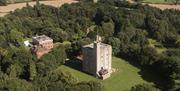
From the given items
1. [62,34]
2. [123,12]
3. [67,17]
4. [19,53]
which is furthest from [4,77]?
[123,12]

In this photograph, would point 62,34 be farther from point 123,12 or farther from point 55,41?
point 123,12

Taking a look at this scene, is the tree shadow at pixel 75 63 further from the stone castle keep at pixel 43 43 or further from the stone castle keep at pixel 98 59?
the stone castle keep at pixel 43 43

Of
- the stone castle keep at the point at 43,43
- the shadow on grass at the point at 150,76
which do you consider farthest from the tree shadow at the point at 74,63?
the shadow on grass at the point at 150,76

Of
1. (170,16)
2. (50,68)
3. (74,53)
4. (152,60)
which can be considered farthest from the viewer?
(170,16)

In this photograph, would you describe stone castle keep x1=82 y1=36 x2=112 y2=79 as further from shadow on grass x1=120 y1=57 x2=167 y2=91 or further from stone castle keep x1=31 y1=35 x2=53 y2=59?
stone castle keep x1=31 y1=35 x2=53 y2=59

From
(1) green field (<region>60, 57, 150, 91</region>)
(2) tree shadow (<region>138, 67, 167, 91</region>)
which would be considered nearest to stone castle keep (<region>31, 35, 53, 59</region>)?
(1) green field (<region>60, 57, 150, 91</region>)

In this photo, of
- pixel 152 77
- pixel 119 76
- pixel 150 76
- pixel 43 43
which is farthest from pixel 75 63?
pixel 152 77
